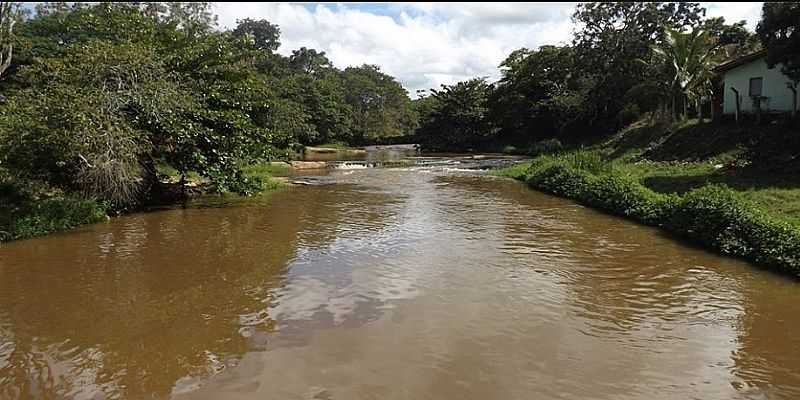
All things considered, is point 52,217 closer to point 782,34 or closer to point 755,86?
point 782,34

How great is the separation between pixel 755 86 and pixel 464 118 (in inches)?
1229

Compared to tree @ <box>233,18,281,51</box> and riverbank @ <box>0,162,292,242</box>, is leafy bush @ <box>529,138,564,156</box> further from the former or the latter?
tree @ <box>233,18,281,51</box>

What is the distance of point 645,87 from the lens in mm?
33406

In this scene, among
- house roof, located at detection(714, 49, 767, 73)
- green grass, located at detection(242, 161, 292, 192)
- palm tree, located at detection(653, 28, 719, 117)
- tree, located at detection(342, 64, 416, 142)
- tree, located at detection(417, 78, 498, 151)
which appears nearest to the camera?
green grass, located at detection(242, 161, 292, 192)

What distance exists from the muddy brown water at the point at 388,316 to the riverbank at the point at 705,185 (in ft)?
2.21

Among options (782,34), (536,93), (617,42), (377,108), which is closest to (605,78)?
(617,42)

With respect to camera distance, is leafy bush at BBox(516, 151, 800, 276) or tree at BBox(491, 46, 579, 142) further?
tree at BBox(491, 46, 579, 142)

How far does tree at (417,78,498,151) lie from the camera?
177 feet

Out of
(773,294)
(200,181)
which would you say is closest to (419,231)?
(773,294)

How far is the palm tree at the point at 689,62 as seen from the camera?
2878 centimetres

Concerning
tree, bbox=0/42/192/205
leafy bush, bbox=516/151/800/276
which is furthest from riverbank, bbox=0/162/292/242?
leafy bush, bbox=516/151/800/276

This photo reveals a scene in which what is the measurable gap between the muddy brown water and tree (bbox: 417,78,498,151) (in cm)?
3992

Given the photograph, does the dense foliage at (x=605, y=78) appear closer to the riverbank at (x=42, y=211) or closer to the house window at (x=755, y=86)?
the house window at (x=755, y=86)

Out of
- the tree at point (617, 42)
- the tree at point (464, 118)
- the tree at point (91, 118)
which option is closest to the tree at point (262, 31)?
the tree at point (464, 118)
